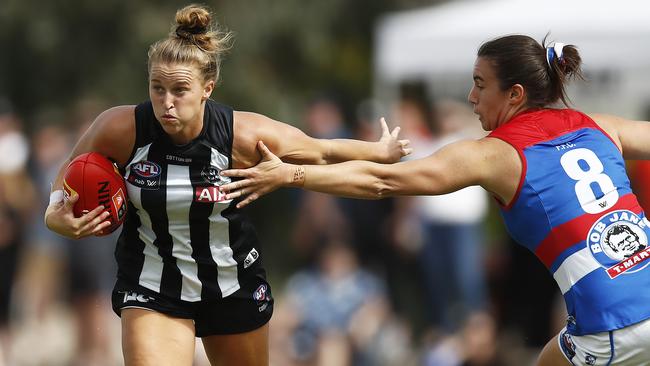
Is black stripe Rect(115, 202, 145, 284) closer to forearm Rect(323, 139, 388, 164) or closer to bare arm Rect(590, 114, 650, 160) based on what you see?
forearm Rect(323, 139, 388, 164)

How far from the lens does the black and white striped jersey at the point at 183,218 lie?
5418mm

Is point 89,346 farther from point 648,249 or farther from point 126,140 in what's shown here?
point 648,249

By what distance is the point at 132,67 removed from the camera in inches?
→ 685

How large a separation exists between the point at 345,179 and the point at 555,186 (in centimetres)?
89

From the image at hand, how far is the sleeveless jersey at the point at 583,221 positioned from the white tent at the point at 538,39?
549cm

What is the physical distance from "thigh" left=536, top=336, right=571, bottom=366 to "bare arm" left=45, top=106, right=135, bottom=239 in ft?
6.60

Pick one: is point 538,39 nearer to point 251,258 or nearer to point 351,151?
point 351,151

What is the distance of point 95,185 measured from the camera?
17.3ft

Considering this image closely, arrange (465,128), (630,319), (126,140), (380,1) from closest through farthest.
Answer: (630,319) → (126,140) → (465,128) → (380,1)

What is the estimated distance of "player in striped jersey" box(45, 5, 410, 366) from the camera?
5375 millimetres

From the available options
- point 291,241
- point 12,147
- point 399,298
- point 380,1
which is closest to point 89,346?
point 12,147

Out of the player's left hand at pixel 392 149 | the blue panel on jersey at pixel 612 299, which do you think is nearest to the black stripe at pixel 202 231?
the player's left hand at pixel 392 149

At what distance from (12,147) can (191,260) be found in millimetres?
6474

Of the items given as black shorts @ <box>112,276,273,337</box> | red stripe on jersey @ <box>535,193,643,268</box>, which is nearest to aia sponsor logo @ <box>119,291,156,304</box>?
black shorts @ <box>112,276,273,337</box>
